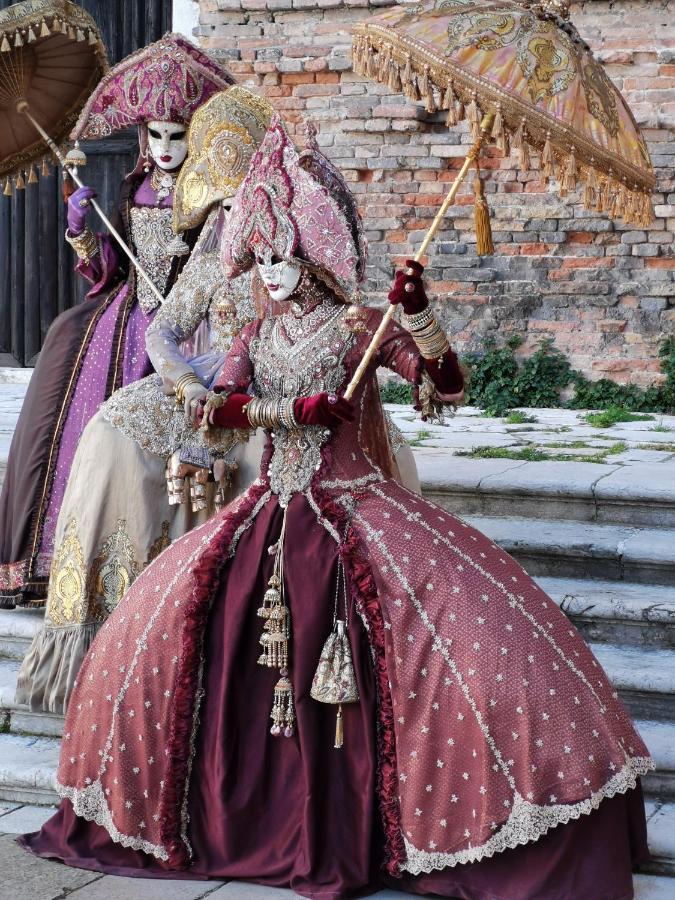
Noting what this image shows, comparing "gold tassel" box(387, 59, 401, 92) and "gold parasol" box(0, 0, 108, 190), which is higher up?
"gold parasol" box(0, 0, 108, 190)

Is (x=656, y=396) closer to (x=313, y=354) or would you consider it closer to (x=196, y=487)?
(x=196, y=487)

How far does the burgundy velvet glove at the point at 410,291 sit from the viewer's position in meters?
3.19

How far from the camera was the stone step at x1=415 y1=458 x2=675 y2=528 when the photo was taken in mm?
4867

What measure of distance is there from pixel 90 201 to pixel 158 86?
0.49 m

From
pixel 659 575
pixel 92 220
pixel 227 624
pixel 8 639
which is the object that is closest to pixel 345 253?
pixel 227 624

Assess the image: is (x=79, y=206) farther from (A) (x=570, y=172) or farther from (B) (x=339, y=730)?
(B) (x=339, y=730)

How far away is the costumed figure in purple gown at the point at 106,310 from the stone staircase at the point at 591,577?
344 millimetres

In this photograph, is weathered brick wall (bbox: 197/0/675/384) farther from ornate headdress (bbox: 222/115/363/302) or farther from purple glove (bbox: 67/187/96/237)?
ornate headdress (bbox: 222/115/363/302)

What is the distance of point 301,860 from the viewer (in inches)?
124

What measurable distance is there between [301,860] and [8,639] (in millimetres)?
1909

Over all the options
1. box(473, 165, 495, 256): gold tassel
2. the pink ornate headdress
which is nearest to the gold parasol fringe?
box(473, 165, 495, 256): gold tassel

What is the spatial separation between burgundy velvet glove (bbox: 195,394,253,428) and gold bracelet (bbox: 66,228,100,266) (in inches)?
62.7

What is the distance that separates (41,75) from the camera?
5.00 metres

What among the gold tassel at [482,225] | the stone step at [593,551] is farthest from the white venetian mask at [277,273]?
the stone step at [593,551]
